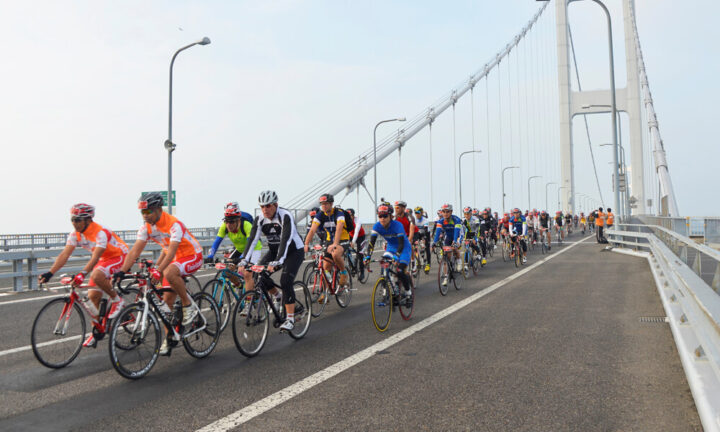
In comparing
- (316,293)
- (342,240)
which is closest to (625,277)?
(342,240)

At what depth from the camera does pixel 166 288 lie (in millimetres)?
5820

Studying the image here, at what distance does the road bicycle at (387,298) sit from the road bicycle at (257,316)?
1.02m

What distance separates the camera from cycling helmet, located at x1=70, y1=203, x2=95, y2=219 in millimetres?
6180

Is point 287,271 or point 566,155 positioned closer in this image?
point 287,271

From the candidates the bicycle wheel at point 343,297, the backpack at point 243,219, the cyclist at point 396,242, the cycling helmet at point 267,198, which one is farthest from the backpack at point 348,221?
the cycling helmet at point 267,198

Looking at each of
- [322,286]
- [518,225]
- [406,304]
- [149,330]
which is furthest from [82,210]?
[518,225]

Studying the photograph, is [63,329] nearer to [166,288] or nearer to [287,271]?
[166,288]

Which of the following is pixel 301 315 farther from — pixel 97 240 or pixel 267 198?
pixel 97 240

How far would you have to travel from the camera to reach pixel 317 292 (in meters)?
8.88

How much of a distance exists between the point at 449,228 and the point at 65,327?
8313 mm

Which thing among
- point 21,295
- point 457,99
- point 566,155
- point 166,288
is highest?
point 457,99

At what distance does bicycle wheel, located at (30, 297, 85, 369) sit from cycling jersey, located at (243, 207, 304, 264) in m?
1.86

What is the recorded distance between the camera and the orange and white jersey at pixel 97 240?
6.20 meters

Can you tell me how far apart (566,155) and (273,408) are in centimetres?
5493
